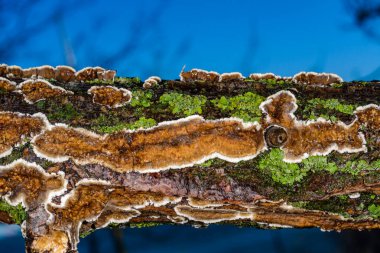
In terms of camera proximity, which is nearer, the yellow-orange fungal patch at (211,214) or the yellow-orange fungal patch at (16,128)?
the yellow-orange fungal patch at (16,128)

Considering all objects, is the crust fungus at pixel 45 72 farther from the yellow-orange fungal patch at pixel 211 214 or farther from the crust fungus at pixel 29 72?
the yellow-orange fungal patch at pixel 211 214

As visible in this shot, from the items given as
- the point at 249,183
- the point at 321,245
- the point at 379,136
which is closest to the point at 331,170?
the point at 379,136

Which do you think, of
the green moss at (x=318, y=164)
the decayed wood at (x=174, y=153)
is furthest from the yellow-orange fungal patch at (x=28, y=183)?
the green moss at (x=318, y=164)

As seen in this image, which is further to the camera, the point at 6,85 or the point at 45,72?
the point at 45,72

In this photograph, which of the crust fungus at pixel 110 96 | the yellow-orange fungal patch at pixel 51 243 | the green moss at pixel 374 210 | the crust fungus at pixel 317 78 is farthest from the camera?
the crust fungus at pixel 317 78

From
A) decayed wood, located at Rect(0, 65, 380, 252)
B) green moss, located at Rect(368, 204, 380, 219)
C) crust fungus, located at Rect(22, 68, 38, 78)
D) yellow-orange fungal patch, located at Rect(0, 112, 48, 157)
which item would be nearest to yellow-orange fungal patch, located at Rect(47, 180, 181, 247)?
decayed wood, located at Rect(0, 65, 380, 252)

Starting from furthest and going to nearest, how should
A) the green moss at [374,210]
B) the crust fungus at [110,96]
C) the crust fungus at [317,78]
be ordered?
the crust fungus at [317,78]
the green moss at [374,210]
the crust fungus at [110,96]

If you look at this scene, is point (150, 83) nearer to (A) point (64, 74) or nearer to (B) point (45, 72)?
(A) point (64, 74)

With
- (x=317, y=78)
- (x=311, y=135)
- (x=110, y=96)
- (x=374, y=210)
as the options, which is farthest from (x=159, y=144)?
(x=374, y=210)
